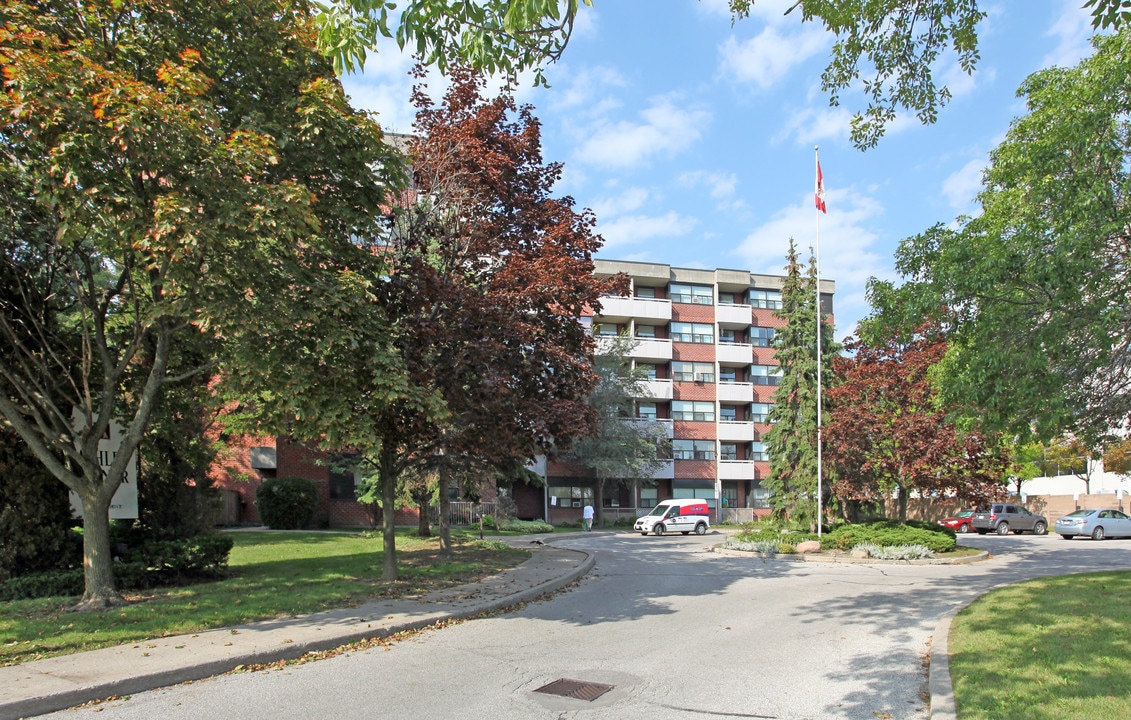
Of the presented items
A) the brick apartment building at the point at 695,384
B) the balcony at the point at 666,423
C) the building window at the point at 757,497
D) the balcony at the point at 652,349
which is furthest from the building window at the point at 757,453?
the balcony at the point at 652,349

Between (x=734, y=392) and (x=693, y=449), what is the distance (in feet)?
16.5

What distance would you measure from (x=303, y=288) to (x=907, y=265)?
Result: 912 centimetres

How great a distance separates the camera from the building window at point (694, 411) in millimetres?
53156

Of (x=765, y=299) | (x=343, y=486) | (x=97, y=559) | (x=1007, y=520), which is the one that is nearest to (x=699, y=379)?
(x=765, y=299)

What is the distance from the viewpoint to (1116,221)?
9312 millimetres

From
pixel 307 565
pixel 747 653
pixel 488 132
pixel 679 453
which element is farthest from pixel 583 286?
pixel 679 453

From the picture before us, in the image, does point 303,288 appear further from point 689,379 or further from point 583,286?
point 689,379

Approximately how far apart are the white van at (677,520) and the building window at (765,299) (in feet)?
74.0

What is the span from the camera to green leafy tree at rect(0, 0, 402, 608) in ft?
28.7

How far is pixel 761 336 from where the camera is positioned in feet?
186

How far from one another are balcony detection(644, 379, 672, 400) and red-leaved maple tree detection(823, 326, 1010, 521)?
86.6 feet

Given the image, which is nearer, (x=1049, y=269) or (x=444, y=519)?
(x=1049, y=269)

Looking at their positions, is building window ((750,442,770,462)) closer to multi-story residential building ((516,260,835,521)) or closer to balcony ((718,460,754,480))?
multi-story residential building ((516,260,835,521))

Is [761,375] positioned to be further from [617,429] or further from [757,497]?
[617,429]
